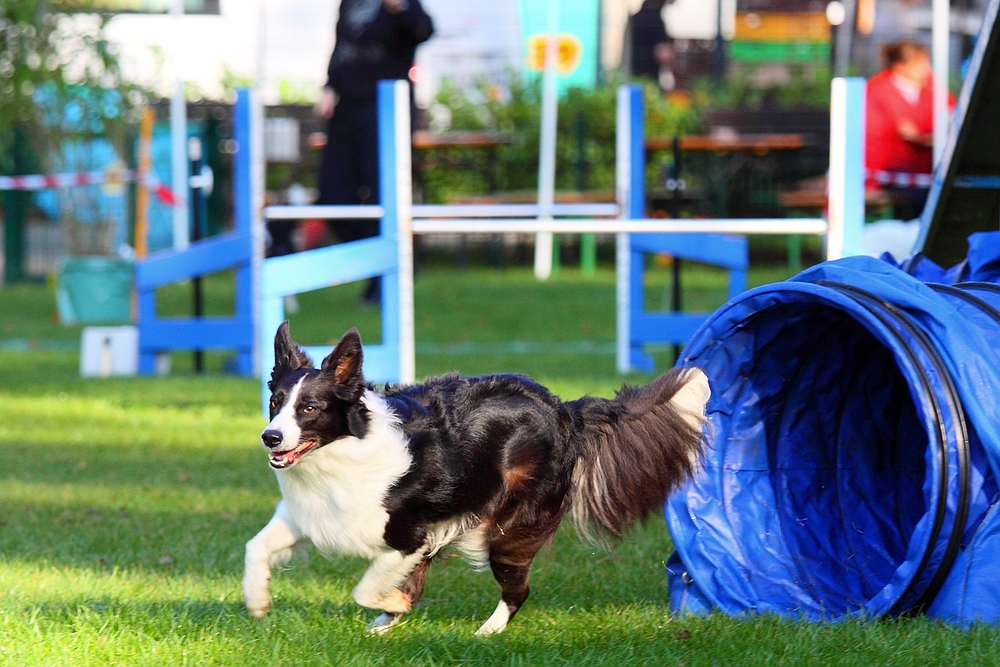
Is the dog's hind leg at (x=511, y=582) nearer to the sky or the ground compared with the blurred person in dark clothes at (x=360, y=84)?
nearer to the ground

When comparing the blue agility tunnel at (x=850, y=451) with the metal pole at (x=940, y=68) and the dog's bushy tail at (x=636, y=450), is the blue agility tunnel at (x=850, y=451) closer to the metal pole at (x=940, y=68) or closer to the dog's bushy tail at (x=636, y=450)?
the dog's bushy tail at (x=636, y=450)

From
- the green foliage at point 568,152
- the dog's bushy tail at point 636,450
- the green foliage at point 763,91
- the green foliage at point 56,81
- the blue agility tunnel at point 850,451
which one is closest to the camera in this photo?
the blue agility tunnel at point 850,451

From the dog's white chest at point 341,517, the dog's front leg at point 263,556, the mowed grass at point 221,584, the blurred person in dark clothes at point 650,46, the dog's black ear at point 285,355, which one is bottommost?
the mowed grass at point 221,584

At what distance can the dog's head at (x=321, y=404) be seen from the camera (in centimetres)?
348

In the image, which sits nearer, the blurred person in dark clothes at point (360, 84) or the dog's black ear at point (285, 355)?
the dog's black ear at point (285, 355)

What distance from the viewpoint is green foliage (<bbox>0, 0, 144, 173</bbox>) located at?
973 centimetres

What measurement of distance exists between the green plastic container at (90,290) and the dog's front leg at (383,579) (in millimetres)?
9154

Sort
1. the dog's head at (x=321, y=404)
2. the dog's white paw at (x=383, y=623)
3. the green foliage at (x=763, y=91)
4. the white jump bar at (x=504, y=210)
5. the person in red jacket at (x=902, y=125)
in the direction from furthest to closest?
the green foliage at (x=763, y=91) → the person in red jacket at (x=902, y=125) → the white jump bar at (x=504, y=210) → the dog's white paw at (x=383, y=623) → the dog's head at (x=321, y=404)

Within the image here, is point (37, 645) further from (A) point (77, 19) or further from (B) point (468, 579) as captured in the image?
(A) point (77, 19)

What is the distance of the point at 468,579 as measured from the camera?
14.6ft

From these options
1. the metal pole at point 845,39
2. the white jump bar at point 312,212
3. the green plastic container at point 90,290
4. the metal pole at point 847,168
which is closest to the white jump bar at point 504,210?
the white jump bar at point 312,212

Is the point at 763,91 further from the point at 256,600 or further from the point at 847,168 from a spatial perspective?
the point at 256,600

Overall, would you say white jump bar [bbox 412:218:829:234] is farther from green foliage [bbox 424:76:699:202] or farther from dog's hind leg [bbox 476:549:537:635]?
green foliage [bbox 424:76:699:202]

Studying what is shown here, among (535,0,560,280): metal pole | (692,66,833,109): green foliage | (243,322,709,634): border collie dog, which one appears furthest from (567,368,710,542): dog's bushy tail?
(692,66,833,109): green foliage
